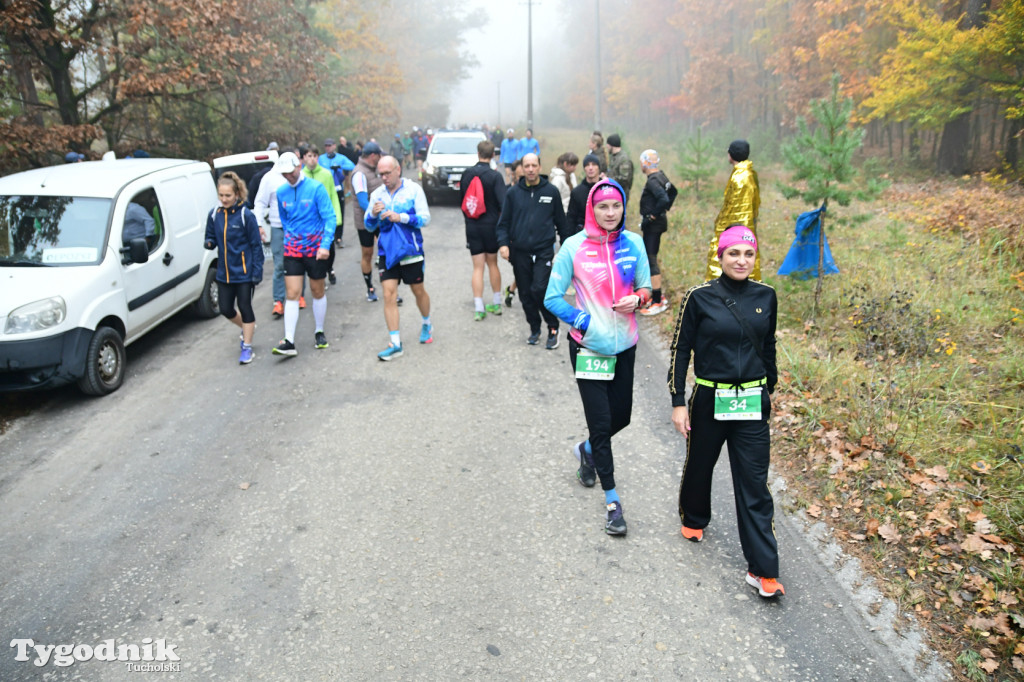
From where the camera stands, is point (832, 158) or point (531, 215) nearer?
point (832, 158)

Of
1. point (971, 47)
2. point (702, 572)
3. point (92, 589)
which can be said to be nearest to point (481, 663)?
point (702, 572)

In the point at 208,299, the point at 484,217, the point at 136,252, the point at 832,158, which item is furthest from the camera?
the point at 208,299

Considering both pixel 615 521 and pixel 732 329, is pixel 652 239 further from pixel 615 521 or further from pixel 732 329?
pixel 732 329

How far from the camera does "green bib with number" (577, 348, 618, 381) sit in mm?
4504

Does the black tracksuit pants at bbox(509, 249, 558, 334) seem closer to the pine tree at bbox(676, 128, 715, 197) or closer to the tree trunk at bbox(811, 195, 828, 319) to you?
the tree trunk at bbox(811, 195, 828, 319)

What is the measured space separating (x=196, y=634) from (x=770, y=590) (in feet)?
10.2

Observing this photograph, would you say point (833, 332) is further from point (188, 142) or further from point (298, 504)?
A: point (188, 142)

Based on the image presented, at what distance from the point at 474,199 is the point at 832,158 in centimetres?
417

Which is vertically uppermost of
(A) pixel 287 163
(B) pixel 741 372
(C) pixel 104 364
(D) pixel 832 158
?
(A) pixel 287 163

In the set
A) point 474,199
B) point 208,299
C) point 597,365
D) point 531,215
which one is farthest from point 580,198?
point 208,299

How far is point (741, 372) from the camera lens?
3855mm

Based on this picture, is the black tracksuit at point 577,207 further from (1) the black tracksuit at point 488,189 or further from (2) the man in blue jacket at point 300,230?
(2) the man in blue jacket at point 300,230

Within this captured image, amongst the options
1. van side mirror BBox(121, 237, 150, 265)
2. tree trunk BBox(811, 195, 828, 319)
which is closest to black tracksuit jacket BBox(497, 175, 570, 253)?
tree trunk BBox(811, 195, 828, 319)

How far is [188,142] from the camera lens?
765 inches
